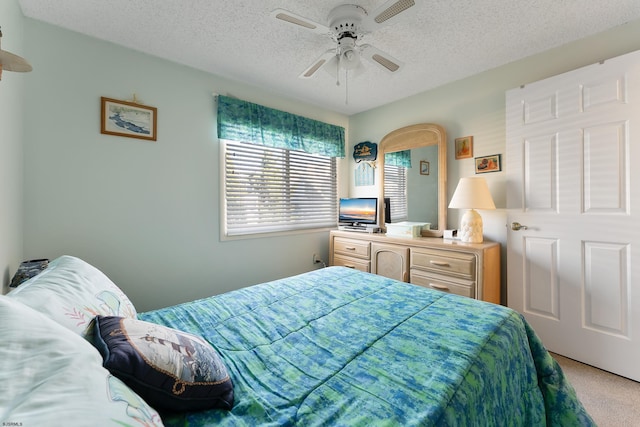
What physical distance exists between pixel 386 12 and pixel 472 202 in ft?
5.34

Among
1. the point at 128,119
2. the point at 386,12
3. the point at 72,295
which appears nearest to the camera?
the point at 72,295

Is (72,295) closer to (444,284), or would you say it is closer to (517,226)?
(444,284)

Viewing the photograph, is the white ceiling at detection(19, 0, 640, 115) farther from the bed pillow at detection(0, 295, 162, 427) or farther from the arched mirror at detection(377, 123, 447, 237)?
the bed pillow at detection(0, 295, 162, 427)

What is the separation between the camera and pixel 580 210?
2021mm

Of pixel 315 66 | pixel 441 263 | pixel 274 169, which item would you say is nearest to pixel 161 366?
pixel 315 66

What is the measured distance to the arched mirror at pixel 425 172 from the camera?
113 inches

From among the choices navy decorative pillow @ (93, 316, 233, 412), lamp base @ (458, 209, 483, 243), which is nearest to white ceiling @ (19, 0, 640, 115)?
lamp base @ (458, 209, 483, 243)

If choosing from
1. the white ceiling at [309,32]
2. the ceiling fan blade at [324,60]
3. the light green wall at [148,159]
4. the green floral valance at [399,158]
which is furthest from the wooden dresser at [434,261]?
the ceiling fan blade at [324,60]

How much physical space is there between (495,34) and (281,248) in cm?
275

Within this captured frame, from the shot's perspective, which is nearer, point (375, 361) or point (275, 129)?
point (375, 361)

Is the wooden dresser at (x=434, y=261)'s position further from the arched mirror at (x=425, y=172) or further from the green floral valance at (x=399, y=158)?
the green floral valance at (x=399, y=158)

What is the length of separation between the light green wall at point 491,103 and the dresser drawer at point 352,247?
3.06 feet

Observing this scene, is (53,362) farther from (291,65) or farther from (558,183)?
(558,183)

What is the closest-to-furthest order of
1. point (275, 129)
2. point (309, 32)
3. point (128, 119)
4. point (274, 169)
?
point (309, 32) < point (128, 119) < point (275, 129) < point (274, 169)
